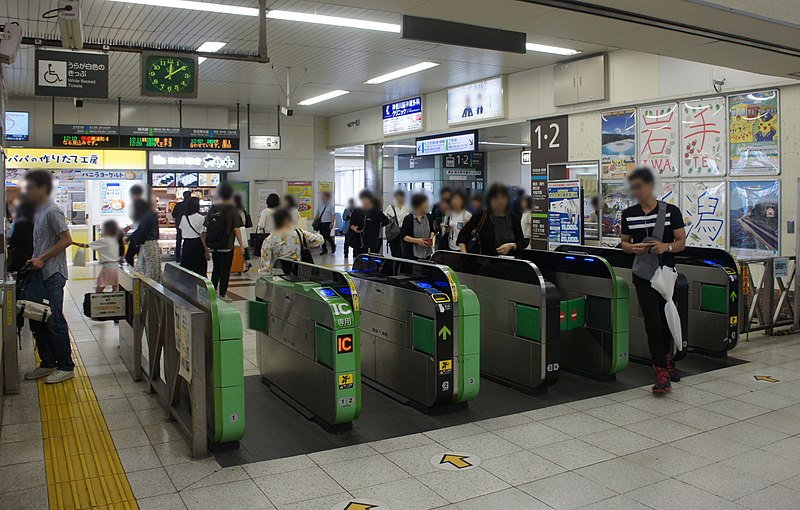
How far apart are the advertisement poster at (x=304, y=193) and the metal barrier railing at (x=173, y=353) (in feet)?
34.4

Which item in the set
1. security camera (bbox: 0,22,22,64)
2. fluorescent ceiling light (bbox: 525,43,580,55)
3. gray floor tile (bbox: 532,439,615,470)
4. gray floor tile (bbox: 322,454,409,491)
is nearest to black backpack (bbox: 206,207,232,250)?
security camera (bbox: 0,22,22,64)

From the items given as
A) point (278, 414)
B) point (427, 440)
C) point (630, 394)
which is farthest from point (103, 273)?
point (630, 394)

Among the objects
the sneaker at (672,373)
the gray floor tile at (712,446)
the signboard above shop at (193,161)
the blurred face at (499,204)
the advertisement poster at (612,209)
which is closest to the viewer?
the gray floor tile at (712,446)

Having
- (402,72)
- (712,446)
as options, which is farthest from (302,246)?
(402,72)

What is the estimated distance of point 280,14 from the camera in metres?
7.60

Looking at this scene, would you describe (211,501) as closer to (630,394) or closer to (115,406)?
(115,406)

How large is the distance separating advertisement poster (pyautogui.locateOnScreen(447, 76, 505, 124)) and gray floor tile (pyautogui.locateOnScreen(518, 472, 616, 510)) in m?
8.09

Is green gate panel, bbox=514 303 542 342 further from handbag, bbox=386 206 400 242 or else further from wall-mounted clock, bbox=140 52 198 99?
wall-mounted clock, bbox=140 52 198 99

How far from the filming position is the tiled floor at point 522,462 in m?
3.27

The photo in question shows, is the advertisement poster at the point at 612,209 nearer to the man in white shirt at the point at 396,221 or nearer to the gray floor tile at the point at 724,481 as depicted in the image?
the man in white shirt at the point at 396,221

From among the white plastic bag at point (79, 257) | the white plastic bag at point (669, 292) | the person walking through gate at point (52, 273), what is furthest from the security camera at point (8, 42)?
the white plastic bag at point (669, 292)

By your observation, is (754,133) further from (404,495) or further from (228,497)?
(228,497)

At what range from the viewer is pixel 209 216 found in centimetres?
919

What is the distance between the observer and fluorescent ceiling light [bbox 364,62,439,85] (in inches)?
402
